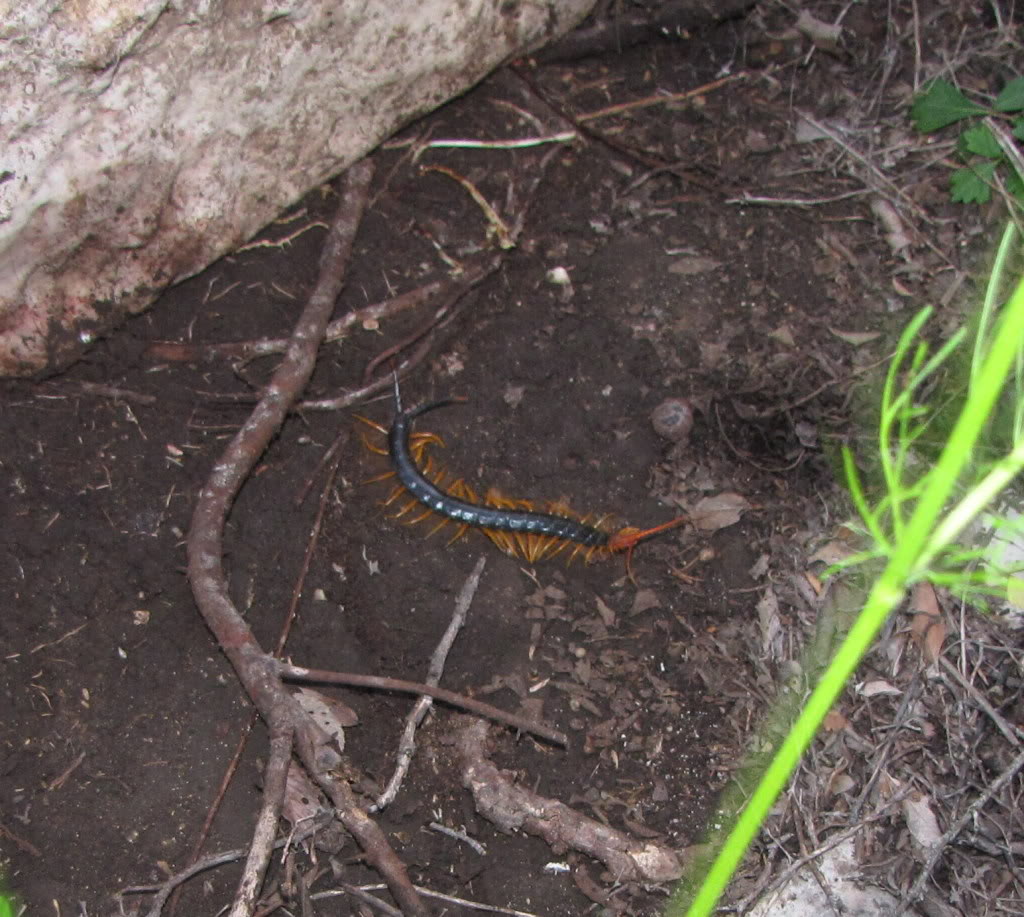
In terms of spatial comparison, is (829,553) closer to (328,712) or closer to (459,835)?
(459,835)

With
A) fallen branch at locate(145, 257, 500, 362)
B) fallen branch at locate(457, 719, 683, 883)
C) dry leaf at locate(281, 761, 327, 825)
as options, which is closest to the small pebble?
fallen branch at locate(145, 257, 500, 362)

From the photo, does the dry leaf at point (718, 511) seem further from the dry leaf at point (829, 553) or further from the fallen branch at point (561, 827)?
the fallen branch at point (561, 827)

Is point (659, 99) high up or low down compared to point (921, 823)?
up

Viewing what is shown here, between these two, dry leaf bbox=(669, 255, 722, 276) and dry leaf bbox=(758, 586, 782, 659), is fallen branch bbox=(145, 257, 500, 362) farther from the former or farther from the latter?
dry leaf bbox=(758, 586, 782, 659)

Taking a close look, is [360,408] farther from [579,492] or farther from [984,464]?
[984,464]

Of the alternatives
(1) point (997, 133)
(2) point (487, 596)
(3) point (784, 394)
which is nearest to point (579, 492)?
(2) point (487, 596)

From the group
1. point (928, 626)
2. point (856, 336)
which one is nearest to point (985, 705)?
point (928, 626)

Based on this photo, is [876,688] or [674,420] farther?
[674,420]
